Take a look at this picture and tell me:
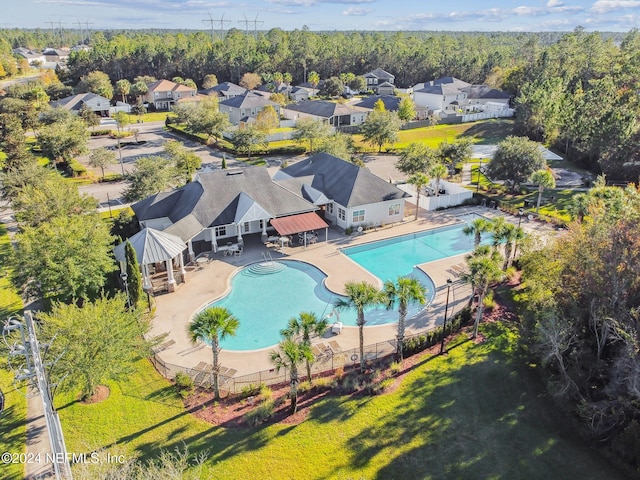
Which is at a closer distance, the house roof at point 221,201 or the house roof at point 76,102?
the house roof at point 221,201

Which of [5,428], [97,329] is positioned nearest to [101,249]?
[97,329]

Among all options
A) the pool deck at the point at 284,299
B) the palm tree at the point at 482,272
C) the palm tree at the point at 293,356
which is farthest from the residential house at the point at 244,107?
the palm tree at the point at 293,356

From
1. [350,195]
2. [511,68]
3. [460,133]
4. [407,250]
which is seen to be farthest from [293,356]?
[511,68]

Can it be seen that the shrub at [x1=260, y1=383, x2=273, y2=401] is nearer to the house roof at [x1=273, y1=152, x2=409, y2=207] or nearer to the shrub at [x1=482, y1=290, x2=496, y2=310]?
the shrub at [x1=482, y1=290, x2=496, y2=310]

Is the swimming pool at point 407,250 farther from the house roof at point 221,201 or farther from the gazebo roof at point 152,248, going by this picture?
the gazebo roof at point 152,248

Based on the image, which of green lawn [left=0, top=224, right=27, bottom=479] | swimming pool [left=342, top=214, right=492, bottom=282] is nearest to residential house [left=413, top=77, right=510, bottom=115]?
swimming pool [left=342, top=214, right=492, bottom=282]
